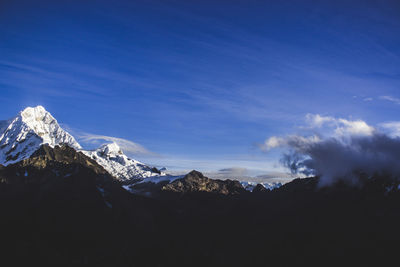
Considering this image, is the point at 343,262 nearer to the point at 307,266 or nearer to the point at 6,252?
the point at 307,266

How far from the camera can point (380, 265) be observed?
17812 cm

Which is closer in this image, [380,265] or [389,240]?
[380,265]

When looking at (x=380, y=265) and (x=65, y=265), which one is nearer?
(x=380, y=265)

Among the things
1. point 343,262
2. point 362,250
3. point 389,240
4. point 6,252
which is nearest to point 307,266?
point 343,262

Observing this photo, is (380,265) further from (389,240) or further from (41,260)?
(41,260)

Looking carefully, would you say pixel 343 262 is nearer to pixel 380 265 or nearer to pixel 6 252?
pixel 380 265

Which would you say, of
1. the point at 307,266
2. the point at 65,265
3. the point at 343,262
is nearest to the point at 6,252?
the point at 65,265

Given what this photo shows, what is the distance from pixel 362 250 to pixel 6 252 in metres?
237

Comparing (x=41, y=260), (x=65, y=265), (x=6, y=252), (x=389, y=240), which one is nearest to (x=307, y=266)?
(x=389, y=240)

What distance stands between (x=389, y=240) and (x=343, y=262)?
116 ft

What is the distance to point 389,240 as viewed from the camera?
196 m

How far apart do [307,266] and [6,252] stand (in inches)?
7873

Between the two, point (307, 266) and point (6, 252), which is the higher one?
point (6, 252)

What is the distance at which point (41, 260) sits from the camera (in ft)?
638
